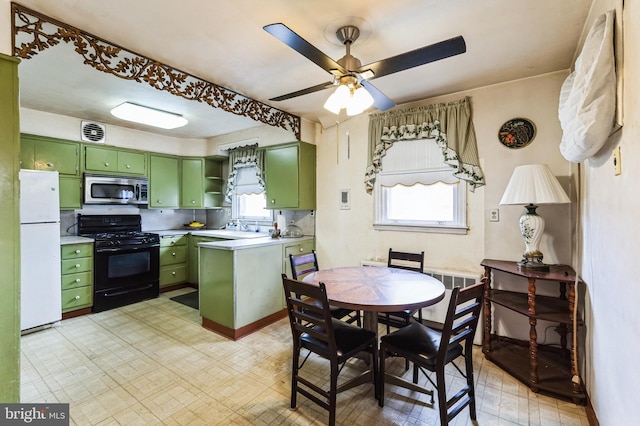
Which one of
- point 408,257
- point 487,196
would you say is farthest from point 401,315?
point 487,196

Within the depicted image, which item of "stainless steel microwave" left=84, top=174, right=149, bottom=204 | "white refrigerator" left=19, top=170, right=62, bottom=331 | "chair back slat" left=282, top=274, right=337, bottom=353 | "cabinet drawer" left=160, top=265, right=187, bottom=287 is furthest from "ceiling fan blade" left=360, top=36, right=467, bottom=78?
"cabinet drawer" left=160, top=265, right=187, bottom=287

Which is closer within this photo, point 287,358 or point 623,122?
point 623,122

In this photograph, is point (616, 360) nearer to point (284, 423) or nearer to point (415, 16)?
point (284, 423)

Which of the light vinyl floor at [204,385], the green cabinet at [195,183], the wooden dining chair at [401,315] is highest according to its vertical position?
the green cabinet at [195,183]

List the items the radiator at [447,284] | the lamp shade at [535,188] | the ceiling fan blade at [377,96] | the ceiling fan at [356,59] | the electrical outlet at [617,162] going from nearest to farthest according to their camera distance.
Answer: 1. the electrical outlet at [617,162]
2. the ceiling fan at [356,59]
3. the ceiling fan blade at [377,96]
4. the lamp shade at [535,188]
5. the radiator at [447,284]

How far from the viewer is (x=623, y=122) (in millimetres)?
1261

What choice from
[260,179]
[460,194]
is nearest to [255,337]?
[260,179]

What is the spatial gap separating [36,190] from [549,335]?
527 centimetres

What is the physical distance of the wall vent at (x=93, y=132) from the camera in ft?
12.8

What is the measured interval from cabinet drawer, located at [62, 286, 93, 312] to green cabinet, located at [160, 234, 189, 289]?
0.93 meters

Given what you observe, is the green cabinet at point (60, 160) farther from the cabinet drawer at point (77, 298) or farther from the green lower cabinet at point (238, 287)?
the green lower cabinet at point (238, 287)

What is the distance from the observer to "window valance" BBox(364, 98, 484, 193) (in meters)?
2.92

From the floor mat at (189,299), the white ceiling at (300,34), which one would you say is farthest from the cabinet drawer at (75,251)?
the white ceiling at (300,34)

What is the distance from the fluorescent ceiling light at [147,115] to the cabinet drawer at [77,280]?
6.53 ft
